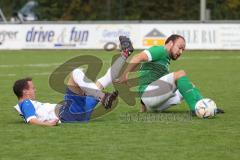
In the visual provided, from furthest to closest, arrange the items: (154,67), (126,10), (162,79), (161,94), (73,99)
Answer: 1. (126,10)
2. (154,67)
3. (161,94)
4. (162,79)
5. (73,99)

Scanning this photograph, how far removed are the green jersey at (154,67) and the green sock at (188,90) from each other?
2.14 feet

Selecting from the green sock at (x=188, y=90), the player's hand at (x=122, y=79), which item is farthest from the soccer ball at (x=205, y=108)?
the player's hand at (x=122, y=79)

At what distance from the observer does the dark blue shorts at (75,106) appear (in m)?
10.4

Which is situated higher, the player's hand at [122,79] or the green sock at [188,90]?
the player's hand at [122,79]

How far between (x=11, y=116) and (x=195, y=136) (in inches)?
137

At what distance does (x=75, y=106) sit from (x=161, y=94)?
143 cm

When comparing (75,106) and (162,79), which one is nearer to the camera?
(75,106)

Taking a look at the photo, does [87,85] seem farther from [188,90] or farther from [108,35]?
[108,35]

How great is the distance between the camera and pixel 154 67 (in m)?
11.4

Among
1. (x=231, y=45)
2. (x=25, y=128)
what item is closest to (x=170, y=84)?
(x=25, y=128)

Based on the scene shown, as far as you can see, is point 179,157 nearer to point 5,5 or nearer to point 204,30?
point 204,30

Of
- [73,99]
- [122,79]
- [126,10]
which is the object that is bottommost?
[126,10]

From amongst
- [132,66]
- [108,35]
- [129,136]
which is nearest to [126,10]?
[108,35]

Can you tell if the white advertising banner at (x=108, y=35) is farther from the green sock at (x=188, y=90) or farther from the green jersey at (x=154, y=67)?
the green sock at (x=188, y=90)
